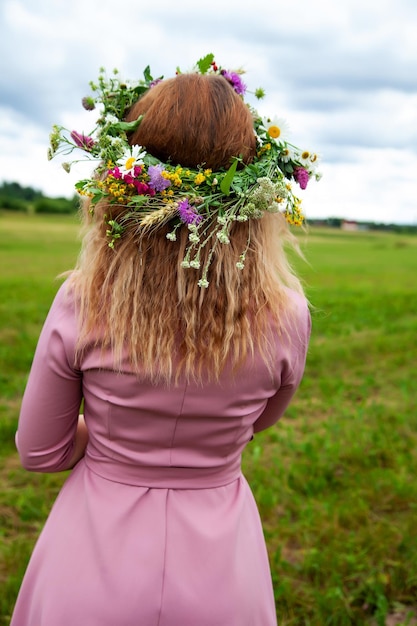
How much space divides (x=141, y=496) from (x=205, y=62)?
130 centimetres

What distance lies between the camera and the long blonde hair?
1.46 metres

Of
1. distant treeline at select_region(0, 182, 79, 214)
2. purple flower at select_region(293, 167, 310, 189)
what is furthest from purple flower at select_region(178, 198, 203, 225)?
distant treeline at select_region(0, 182, 79, 214)

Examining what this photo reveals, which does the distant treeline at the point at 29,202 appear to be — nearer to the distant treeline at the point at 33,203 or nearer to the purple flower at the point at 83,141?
the distant treeline at the point at 33,203

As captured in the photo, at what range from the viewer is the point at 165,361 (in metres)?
1.47

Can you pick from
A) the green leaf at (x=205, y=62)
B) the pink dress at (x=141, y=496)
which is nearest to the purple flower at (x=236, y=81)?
the green leaf at (x=205, y=62)

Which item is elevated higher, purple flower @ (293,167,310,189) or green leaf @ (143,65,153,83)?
green leaf @ (143,65,153,83)

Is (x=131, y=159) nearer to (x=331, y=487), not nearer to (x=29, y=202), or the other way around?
(x=331, y=487)

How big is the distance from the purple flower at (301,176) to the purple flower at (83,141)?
1.95 ft

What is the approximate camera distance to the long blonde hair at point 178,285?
4.80 ft

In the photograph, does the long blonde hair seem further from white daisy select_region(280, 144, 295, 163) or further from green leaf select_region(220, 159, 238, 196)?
white daisy select_region(280, 144, 295, 163)

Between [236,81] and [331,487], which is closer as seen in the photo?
[236,81]

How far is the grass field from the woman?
0.36 m

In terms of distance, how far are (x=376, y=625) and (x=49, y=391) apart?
222 centimetres

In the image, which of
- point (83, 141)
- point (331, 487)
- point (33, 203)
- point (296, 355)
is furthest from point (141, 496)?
point (33, 203)
